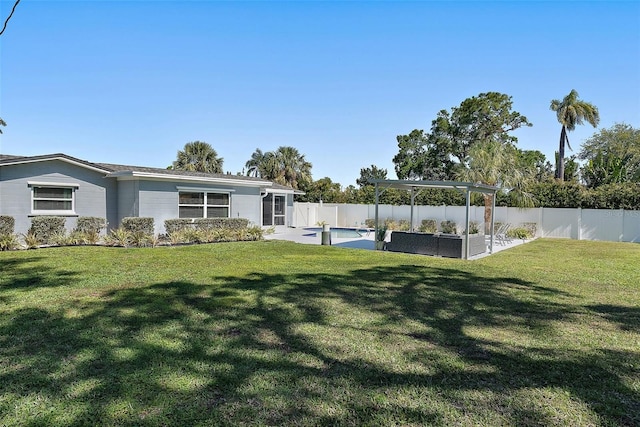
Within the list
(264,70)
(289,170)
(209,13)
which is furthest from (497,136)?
(209,13)

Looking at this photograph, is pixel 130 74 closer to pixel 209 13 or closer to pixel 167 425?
pixel 209 13

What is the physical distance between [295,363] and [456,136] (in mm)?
35353

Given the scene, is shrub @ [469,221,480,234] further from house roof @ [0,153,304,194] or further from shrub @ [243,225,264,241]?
house roof @ [0,153,304,194]

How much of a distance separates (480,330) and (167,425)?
4082 millimetres

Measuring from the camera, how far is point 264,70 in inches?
765

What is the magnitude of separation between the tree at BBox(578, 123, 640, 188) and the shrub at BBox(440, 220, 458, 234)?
11430 millimetres

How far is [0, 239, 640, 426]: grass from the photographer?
3162 mm

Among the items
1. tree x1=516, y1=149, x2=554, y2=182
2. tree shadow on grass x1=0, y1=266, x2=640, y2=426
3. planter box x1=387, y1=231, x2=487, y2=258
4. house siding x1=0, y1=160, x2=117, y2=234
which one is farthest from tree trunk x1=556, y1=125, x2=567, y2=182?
house siding x1=0, y1=160, x2=117, y2=234

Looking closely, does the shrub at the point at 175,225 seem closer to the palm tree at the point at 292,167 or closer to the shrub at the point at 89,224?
the shrub at the point at 89,224

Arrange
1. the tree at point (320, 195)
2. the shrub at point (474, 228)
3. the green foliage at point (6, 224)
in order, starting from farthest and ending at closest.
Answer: the tree at point (320, 195) < the shrub at point (474, 228) < the green foliage at point (6, 224)

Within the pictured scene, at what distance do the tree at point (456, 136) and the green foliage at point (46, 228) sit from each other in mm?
25959

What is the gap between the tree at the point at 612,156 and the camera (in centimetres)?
2809

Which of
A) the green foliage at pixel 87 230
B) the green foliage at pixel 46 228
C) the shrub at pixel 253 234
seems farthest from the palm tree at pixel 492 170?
the green foliage at pixel 46 228

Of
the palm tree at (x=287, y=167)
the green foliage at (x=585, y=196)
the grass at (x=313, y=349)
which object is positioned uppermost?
the palm tree at (x=287, y=167)
